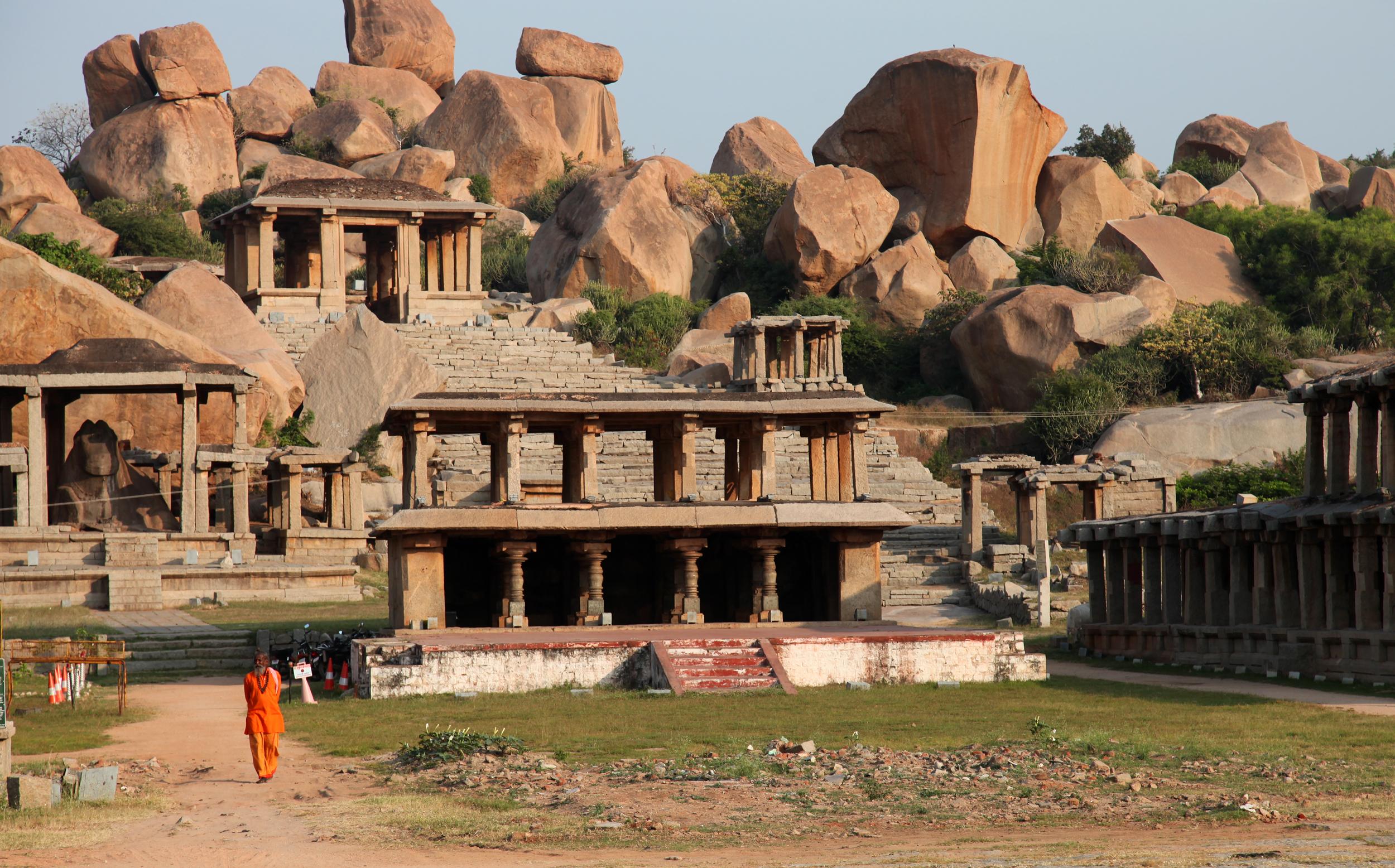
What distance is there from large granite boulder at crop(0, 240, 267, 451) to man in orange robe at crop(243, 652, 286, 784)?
86.7 feet

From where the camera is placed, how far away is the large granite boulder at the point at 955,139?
2680 inches

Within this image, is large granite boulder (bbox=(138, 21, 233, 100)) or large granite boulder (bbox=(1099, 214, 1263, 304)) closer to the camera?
large granite boulder (bbox=(1099, 214, 1263, 304))

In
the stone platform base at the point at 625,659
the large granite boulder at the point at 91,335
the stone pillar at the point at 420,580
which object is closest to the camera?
the stone platform base at the point at 625,659

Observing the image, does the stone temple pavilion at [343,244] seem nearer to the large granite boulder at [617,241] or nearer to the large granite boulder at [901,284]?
the large granite boulder at [617,241]

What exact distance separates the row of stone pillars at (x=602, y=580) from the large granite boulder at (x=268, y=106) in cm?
6679

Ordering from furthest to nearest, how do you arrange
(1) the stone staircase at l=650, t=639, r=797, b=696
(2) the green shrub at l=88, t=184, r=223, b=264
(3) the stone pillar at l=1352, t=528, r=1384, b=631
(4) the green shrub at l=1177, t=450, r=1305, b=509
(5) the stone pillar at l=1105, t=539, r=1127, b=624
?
1. (2) the green shrub at l=88, t=184, r=223, b=264
2. (4) the green shrub at l=1177, t=450, r=1305, b=509
3. (5) the stone pillar at l=1105, t=539, r=1127, b=624
4. (3) the stone pillar at l=1352, t=528, r=1384, b=631
5. (1) the stone staircase at l=650, t=639, r=797, b=696

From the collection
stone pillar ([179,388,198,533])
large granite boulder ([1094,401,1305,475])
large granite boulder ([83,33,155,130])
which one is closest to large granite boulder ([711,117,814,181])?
large granite boulder ([83,33,155,130])

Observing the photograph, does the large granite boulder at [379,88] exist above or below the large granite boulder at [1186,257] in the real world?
above

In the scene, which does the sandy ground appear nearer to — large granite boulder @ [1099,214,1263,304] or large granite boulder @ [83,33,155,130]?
large granite boulder @ [1099,214,1263,304]

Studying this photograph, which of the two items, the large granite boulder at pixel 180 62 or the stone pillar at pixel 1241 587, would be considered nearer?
the stone pillar at pixel 1241 587

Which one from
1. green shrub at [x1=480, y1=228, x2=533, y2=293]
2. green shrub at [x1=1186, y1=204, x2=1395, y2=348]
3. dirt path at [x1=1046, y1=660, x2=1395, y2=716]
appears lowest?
dirt path at [x1=1046, y1=660, x2=1395, y2=716]

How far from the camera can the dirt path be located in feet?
70.4

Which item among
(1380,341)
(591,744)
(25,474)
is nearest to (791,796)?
(591,744)

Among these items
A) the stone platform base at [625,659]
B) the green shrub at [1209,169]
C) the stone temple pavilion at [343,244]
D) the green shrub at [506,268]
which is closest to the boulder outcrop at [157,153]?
the green shrub at [506,268]
